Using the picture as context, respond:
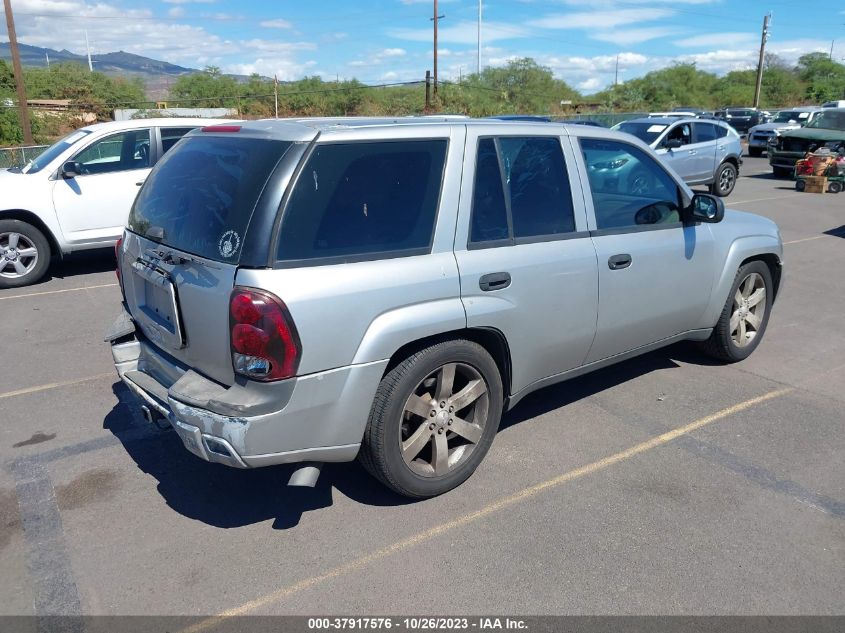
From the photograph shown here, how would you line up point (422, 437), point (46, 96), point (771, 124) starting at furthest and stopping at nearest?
point (46, 96)
point (771, 124)
point (422, 437)

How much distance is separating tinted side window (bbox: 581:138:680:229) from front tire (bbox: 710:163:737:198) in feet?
41.7

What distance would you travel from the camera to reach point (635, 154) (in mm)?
4680

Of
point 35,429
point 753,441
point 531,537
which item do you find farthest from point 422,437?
point 35,429

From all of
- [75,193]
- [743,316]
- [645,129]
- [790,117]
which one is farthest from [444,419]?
[790,117]

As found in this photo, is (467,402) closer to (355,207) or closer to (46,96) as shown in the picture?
(355,207)

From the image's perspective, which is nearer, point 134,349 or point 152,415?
point 152,415

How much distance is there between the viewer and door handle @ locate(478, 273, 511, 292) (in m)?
3.62

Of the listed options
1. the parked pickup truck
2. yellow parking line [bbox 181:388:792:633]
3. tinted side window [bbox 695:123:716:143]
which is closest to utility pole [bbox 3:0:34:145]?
tinted side window [bbox 695:123:716:143]

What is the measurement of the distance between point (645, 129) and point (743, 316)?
11086 mm

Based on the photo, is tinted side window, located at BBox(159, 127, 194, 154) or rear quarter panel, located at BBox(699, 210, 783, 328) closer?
rear quarter panel, located at BBox(699, 210, 783, 328)

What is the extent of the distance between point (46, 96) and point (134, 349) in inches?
2032

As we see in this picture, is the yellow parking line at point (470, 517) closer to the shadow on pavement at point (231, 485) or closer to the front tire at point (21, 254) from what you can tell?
the shadow on pavement at point (231, 485)

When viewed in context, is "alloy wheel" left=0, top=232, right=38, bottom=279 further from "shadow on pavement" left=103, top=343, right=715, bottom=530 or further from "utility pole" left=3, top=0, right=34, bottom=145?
"utility pole" left=3, top=0, right=34, bottom=145

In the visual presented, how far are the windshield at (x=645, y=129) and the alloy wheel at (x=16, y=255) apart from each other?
11463 millimetres
